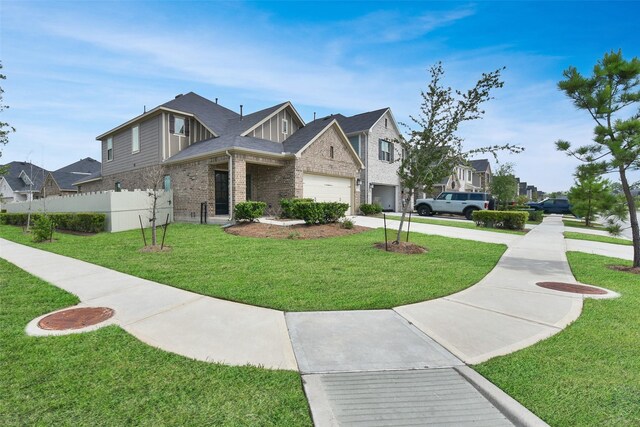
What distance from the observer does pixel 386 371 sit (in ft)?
9.29

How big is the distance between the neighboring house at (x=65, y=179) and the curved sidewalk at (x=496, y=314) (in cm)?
4047

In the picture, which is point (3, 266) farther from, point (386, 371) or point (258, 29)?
point (258, 29)

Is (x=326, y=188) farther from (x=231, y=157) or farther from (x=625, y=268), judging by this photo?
(x=625, y=268)

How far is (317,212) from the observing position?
12781 mm

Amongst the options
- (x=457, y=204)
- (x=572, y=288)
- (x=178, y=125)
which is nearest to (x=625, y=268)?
(x=572, y=288)

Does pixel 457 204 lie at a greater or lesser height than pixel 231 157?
lesser

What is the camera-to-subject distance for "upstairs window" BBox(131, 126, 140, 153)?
19516mm

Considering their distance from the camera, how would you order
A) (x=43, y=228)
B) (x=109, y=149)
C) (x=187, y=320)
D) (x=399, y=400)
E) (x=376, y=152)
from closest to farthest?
(x=399, y=400) → (x=187, y=320) → (x=43, y=228) → (x=109, y=149) → (x=376, y=152)

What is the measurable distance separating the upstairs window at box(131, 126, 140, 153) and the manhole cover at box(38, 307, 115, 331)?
18.2 metres

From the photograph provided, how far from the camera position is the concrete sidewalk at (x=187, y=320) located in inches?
122

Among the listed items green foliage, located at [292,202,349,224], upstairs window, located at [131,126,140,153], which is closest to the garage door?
green foliage, located at [292,202,349,224]

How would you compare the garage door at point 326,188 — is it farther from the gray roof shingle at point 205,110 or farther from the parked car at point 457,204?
the parked car at point 457,204

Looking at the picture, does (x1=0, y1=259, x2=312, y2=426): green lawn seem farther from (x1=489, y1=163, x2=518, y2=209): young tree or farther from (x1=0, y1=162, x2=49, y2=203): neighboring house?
(x1=0, y1=162, x2=49, y2=203): neighboring house

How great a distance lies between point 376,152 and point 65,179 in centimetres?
3577
